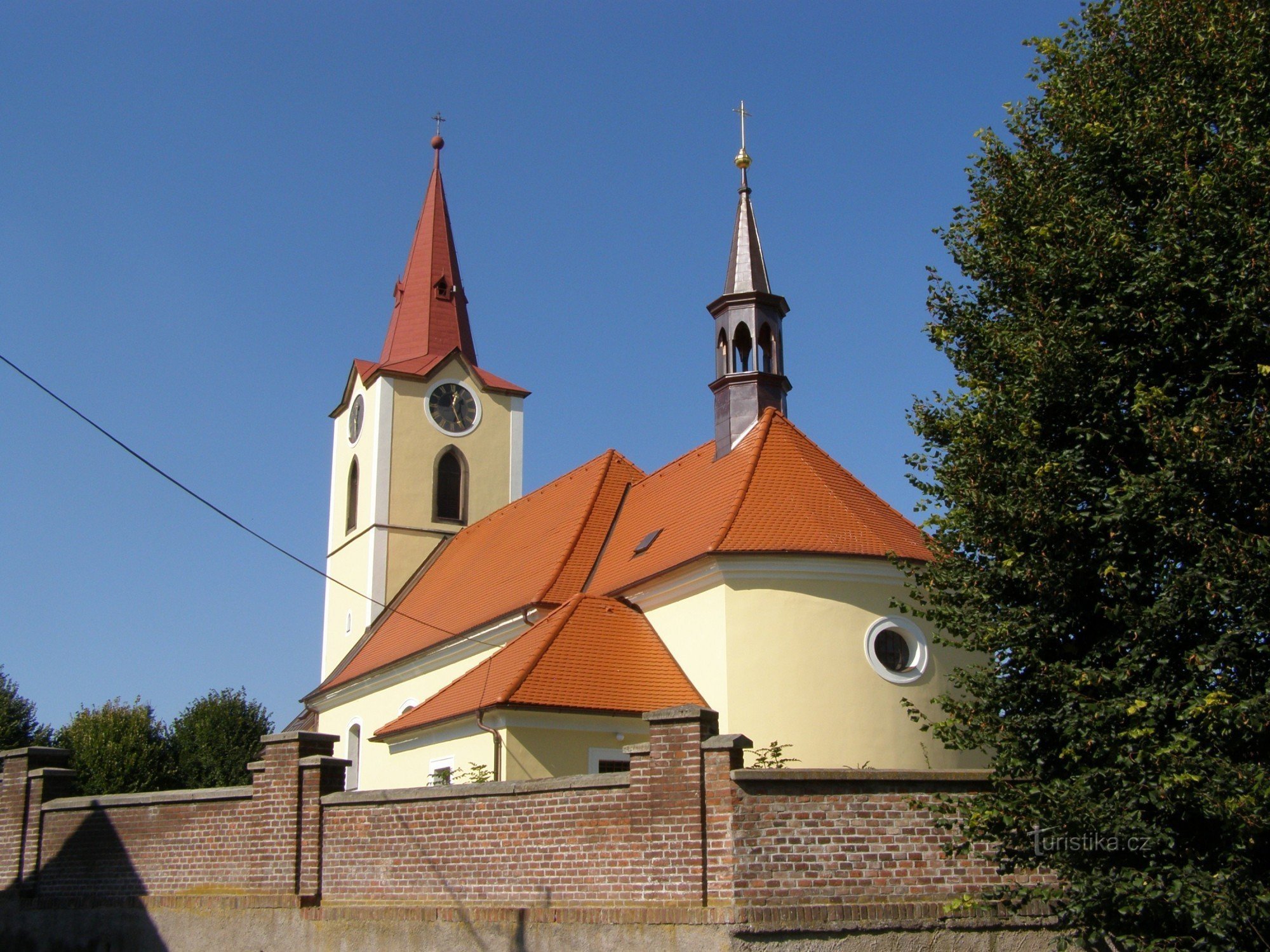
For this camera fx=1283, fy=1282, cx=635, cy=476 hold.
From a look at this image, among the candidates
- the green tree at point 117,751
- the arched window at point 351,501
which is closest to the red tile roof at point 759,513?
the arched window at point 351,501

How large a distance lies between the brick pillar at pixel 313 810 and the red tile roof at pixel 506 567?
288 inches

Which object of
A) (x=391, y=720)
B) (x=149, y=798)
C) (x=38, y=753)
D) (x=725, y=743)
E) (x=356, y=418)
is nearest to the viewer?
(x=725, y=743)

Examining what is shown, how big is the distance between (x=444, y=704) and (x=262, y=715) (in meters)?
23.5

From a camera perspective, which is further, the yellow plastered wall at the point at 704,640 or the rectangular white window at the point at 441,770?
the rectangular white window at the point at 441,770

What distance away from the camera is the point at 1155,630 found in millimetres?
9641

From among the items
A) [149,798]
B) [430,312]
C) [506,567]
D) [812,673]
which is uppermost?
[430,312]

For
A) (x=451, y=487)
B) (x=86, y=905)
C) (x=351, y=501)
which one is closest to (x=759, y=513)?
(x=86, y=905)

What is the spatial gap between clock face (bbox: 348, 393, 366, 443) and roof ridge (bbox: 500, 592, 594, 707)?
1491 cm

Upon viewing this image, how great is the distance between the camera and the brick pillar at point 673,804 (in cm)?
1168

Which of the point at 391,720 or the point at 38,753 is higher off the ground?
the point at 391,720

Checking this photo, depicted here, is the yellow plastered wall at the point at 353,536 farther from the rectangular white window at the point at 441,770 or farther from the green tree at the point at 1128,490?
the green tree at the point at 1128,490

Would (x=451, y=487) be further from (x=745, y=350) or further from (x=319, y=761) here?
(x=319, y=761)

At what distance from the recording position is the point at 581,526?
24.4m

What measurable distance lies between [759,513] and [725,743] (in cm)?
833
